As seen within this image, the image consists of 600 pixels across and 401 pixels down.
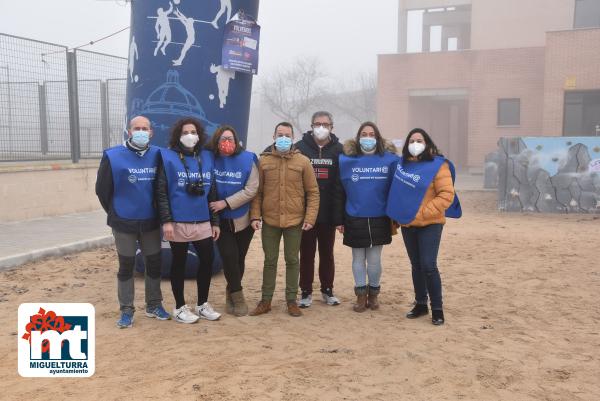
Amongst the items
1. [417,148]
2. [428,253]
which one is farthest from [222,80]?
[428,253]

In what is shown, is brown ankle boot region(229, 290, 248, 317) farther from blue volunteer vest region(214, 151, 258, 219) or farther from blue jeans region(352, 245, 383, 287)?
blue jeans region(352, 245, 383, 287)

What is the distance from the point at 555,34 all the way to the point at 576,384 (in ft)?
67.5

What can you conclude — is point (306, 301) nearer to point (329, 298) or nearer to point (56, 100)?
point (329, 298)

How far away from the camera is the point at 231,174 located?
489 cm

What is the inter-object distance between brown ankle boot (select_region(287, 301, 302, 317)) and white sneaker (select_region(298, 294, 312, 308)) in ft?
0.76

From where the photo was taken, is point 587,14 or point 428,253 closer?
point 428,253

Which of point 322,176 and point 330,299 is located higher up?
point 322,176

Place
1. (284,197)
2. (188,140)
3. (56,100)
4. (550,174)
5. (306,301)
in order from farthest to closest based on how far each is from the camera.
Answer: (550,174) → (56,100) → (306,301) → (284,197) → (188,140)

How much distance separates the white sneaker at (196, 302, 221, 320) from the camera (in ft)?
16.3

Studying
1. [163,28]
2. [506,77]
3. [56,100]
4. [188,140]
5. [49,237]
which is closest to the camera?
[188,140]

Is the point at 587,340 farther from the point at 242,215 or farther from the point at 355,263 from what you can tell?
the point at 242,215

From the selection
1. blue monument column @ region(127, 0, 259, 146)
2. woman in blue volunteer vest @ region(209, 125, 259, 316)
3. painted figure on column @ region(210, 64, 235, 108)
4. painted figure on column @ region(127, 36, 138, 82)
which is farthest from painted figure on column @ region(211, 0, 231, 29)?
woman in blue volunteer vest @ region(209, 125, 259, 316)

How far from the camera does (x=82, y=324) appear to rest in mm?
4316

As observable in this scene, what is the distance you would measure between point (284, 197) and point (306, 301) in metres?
1.10
